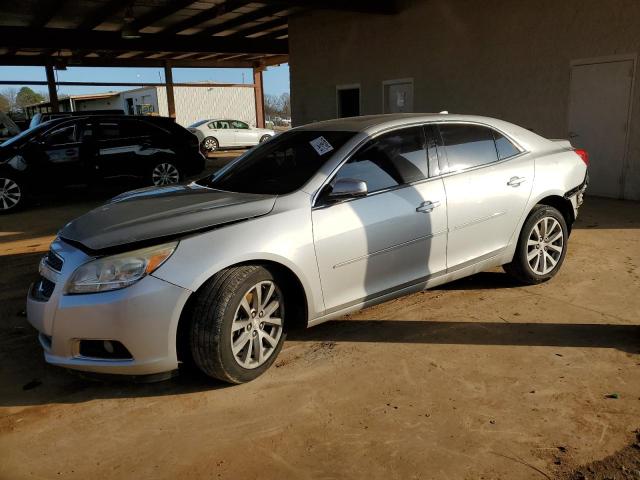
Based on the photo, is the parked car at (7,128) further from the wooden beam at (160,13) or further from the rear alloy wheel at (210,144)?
the rear alloy wheel at (210,144)

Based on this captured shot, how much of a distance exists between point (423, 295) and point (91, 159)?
7710 millimetres

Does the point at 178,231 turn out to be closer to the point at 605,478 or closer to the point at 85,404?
the point at 85,404

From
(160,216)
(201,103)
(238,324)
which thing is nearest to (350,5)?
(160,216)

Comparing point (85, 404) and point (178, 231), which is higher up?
point (178, 231)

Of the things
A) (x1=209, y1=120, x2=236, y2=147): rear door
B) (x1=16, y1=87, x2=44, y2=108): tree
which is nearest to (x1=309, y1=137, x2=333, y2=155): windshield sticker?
(x1=209, y1=120, x2=236, y2=147): rear door

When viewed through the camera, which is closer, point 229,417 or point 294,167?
point 229,417

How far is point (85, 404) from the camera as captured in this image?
127 inches

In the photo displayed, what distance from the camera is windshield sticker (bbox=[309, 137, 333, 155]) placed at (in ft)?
12.9

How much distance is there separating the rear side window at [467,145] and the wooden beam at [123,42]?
48.2 ft

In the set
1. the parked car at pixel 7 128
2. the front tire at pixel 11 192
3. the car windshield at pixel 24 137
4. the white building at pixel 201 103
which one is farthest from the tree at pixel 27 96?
the front tire at pixel 11 192

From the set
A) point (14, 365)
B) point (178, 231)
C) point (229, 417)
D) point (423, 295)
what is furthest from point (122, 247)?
point (423, 295)

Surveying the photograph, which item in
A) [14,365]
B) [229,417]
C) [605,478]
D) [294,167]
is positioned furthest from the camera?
[294,167]

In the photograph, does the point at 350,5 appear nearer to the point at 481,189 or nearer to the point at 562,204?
the point at 562,204

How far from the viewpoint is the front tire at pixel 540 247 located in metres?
4.71
